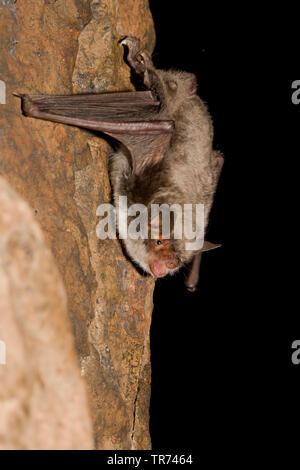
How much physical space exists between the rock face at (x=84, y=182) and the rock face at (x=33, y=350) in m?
0.42

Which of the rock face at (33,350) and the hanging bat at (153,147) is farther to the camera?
the hanging bat at (153,147)

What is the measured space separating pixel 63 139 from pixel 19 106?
1.47 feet

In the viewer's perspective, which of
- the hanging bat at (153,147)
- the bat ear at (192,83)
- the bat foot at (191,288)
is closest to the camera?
the hanging bat at (153,147)

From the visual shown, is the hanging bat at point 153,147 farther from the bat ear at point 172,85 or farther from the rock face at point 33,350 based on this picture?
the rock face at point 33,350

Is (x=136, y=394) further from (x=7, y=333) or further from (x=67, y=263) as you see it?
(x=7, y=333)

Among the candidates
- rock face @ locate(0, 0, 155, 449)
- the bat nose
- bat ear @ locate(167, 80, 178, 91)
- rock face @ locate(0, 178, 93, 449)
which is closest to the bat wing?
rock face @ locate(0, 0, 155, 449)

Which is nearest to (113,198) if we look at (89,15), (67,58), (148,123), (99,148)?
(99,148)

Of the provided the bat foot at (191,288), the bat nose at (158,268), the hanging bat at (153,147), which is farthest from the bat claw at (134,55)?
the bat foot at (191,288)

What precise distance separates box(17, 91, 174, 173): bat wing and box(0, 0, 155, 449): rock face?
14 cm

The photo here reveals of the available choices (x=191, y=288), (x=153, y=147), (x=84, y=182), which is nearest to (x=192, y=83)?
(x=153, y=147)

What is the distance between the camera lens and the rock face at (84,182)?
9.19 feet

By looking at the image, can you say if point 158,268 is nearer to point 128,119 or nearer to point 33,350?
point 128,119

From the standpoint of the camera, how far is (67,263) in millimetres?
3018

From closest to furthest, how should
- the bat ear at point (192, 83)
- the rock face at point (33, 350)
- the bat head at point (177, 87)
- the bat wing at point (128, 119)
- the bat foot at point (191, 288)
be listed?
the rock face at point (33, 350) < the bat wing at point (128, 119) < the bat head at point (177, 87) < the bat ear at point (192, 83) < the bat foot at point (191, 288)
